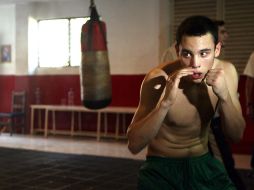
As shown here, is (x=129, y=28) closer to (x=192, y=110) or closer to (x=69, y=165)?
(x=69, y=165)

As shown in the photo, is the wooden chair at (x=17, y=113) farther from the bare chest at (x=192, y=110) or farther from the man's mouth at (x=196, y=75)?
the man's mouth at (x=196, y=75)

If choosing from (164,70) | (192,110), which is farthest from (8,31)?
(192,110)

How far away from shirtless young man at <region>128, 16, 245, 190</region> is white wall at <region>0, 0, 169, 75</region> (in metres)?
5.01

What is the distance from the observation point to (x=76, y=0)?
7.46 m

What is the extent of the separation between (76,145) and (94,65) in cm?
282

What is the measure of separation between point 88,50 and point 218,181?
2634 millimetres

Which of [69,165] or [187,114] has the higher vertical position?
[187,114]

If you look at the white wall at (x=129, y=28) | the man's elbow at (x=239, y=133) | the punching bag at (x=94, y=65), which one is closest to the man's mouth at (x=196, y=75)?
→ the man's elbow at (x=239, y=133)

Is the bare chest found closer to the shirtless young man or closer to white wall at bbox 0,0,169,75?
the shirtless young man

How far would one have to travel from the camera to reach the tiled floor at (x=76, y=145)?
567 cm

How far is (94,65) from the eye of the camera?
3.97m

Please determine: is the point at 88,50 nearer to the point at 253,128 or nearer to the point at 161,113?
the point at 161,113

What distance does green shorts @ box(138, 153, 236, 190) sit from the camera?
1597 mm

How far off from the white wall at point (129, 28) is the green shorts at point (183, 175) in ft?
16.7
